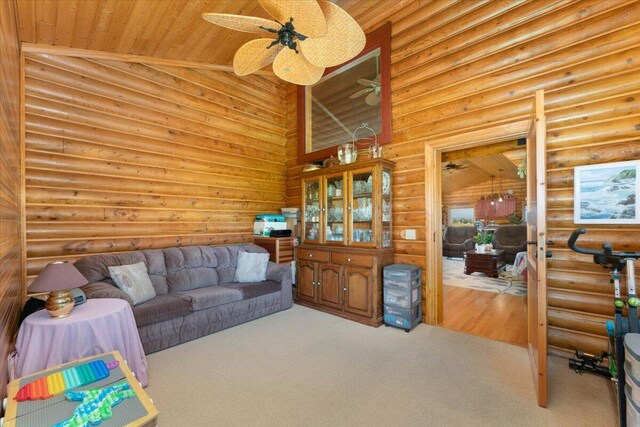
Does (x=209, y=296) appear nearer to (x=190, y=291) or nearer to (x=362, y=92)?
(x=190, y=291)

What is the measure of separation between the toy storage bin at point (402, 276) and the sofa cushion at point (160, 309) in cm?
227

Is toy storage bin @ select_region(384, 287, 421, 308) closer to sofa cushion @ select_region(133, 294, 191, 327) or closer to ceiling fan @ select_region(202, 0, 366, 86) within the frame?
sofa cushion @ select_region(133, 294, 191, 327)

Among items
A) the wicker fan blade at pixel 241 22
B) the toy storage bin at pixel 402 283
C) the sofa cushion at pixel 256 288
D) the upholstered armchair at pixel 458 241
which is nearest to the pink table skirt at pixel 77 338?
the sofa cushion at pixel 256 288

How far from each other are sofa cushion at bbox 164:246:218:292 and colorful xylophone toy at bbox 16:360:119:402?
6.28 feet

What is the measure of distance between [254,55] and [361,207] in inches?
85.7

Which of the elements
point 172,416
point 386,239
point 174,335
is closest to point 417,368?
point 386,239

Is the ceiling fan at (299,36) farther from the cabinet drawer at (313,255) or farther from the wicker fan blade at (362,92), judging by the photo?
the cabinet drawer at (313,255)

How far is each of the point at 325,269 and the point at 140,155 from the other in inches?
111

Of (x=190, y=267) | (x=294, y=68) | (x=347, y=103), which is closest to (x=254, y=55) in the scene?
(x=294, y=68)

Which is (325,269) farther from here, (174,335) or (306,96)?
(306,96)

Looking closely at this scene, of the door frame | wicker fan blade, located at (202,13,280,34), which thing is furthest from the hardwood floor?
wicker fan blade, located at (202,13,280,34)

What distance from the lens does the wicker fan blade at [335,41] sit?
1.86m

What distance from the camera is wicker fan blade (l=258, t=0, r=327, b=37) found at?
1.69 meters

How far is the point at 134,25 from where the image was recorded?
9.06ft
